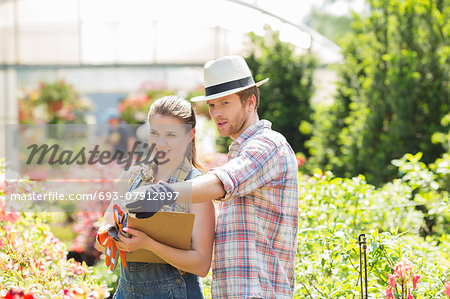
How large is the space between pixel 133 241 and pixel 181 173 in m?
0.29

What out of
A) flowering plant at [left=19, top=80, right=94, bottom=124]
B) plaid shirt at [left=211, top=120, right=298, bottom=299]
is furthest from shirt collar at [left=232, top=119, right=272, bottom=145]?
flowering plant at [left=19, top=80, right=94, bottom=124]

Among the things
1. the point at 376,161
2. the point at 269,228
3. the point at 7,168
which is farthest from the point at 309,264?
the point at 376,161

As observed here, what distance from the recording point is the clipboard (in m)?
1.51

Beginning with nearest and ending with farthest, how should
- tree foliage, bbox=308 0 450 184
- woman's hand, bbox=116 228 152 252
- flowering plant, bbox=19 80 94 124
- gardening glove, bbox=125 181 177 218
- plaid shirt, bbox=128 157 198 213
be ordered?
gardening glove, bbox=125 181 177 218
woman's hand, bbox=116 228 152 252
plaid shirt, bbox=128 157 198 213
tree foliage, bbox=308 0 450 184
flowering plant, bbox=19 80 94 124

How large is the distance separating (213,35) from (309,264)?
944 centimetres

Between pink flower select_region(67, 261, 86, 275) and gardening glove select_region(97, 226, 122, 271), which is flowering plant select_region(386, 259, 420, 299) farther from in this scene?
pink flower select_region(67, 261, 86, 275)

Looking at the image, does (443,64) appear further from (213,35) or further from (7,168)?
(213,35)

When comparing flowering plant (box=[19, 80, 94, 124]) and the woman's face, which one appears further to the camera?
flowering plant (box=[19, 80, 94, 124])

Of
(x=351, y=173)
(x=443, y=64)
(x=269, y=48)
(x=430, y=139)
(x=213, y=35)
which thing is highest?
(x=213, y=35)

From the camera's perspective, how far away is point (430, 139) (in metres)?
4.84

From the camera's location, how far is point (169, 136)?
1660mm

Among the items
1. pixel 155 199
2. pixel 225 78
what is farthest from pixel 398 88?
pixel 155 199

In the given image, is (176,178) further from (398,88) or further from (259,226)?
(398,88)

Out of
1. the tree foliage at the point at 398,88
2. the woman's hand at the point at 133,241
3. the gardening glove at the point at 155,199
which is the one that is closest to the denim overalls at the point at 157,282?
the woman's hand at the point at 133,241
